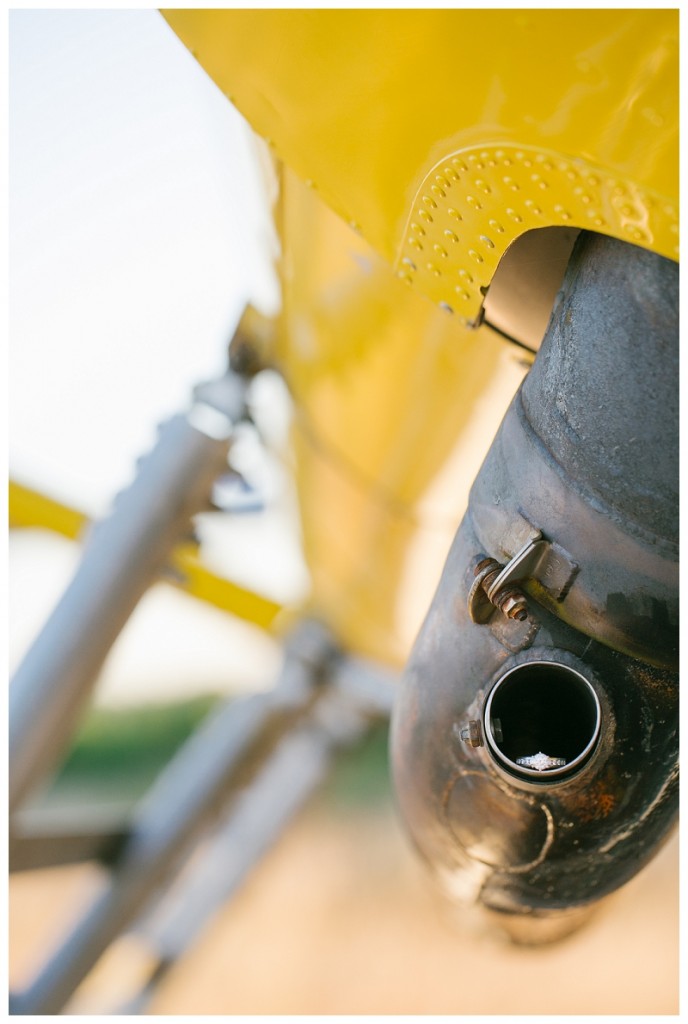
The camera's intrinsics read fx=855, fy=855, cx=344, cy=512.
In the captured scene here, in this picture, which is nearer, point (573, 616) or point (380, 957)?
point (573, 616)

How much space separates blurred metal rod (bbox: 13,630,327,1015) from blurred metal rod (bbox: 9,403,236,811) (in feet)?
4.78

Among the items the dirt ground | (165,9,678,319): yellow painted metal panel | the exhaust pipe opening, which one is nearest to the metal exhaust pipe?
the exhaust pipe opening

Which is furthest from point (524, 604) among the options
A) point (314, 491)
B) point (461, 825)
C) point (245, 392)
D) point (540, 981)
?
point (540, 981)

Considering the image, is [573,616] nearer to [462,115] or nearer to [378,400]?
[462,115]

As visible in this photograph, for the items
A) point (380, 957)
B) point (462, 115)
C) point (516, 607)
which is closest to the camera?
point (462, 115)

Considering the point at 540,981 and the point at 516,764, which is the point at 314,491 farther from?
the point at 540,981

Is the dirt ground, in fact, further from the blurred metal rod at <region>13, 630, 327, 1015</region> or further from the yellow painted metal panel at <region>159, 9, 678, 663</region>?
the yellow painted metal panel at <region>159, 9, 678, 663</region>

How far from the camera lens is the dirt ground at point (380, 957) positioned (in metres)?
5.84

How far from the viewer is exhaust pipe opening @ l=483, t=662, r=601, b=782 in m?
1.12

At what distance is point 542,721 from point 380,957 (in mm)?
6166

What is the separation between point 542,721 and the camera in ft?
4.04

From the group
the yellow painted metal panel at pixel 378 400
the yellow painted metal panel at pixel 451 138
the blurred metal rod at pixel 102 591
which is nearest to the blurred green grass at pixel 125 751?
the yellow painted metal panel at pixel 378 400

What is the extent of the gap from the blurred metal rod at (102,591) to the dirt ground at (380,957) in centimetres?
319

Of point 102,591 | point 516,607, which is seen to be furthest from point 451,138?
point 102,591
